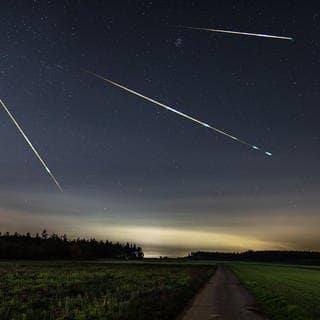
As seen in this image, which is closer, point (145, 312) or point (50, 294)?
point (145, 312)

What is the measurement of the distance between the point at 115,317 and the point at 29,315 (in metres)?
3.32

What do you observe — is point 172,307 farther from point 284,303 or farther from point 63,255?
point 63,255

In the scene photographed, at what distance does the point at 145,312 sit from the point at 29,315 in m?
4.55

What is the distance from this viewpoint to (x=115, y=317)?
702 inches

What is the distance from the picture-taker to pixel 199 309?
2167 centimetres

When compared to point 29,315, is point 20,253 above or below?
above

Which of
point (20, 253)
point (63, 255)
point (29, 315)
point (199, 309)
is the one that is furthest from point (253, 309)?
point (63, 255)

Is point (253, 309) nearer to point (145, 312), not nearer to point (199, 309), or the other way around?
point (199, 309)

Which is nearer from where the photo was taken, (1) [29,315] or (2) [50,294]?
(1) [29,315]

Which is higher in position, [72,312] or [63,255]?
[63,255]

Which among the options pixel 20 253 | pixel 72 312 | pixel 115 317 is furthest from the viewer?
pixel 20 253

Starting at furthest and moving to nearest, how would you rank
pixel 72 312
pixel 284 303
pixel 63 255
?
pixel 63 255 → pixel 284 303 → pixel 72 312

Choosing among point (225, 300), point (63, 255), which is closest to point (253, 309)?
point (225, 300)

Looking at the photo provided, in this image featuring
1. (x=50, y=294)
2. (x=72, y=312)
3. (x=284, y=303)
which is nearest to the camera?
(x=72, y=312)
